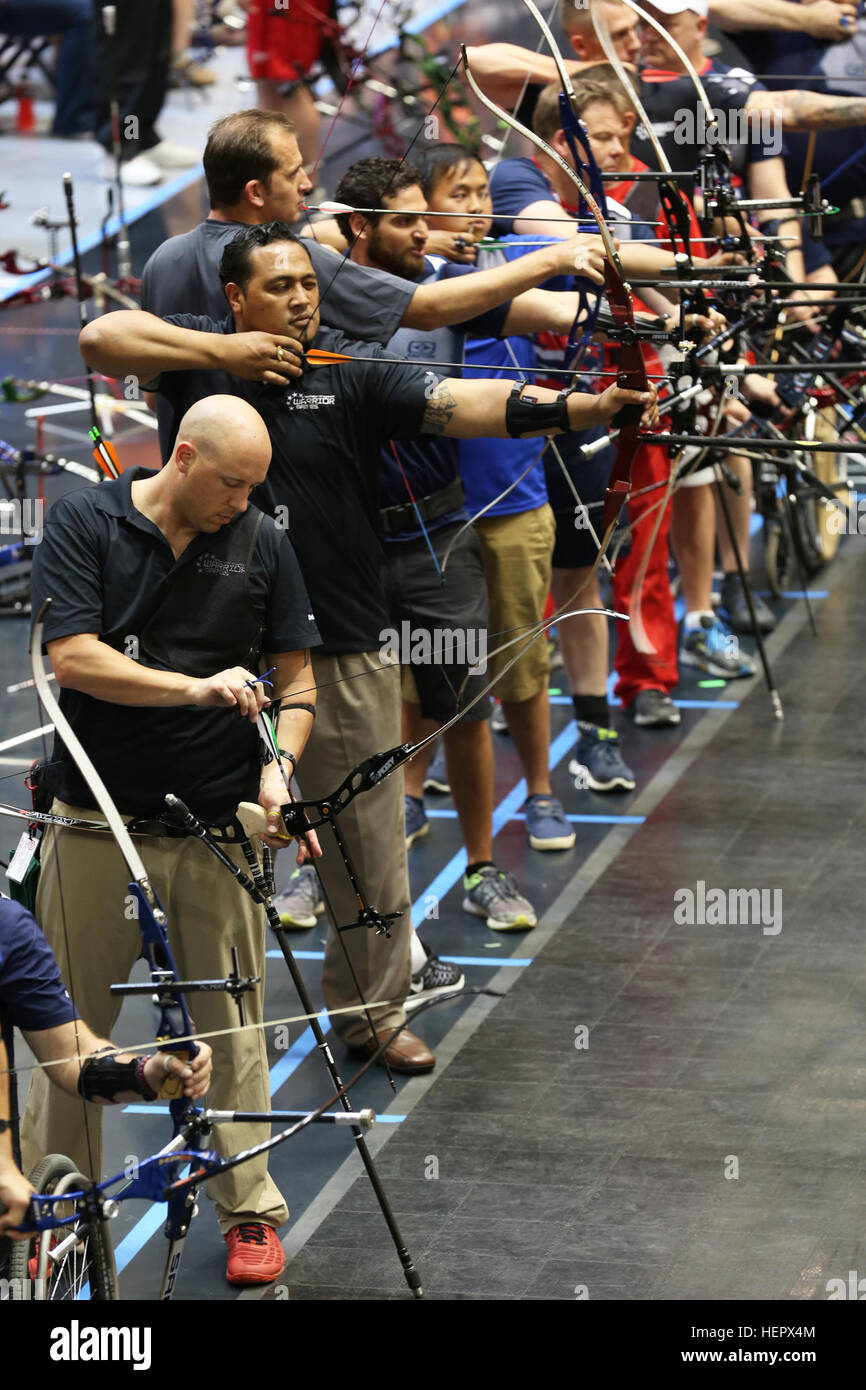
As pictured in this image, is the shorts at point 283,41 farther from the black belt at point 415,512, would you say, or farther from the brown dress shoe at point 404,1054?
the brown dress shoe at point 404,1054

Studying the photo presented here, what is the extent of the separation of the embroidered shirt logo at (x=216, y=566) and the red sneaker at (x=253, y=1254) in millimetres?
1283

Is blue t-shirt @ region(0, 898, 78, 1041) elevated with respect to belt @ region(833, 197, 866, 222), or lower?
lower

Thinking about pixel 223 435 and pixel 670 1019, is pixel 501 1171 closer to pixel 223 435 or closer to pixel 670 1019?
pixel 670 1019

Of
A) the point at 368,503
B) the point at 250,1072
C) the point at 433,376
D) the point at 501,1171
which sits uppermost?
the point at 433,376

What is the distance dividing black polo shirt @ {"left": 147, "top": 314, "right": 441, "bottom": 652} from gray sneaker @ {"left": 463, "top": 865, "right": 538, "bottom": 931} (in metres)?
1.19

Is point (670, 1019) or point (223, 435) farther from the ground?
point (223, 435)

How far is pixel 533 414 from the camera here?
3.84 meters

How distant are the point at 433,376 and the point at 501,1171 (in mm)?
1690

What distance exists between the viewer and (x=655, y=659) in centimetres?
679

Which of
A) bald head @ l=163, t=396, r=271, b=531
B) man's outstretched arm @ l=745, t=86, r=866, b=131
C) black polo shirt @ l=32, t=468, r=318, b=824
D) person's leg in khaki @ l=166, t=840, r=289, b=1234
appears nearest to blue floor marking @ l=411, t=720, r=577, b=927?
person's leg in khaki @ l=166, t=840, r=289, b=1234

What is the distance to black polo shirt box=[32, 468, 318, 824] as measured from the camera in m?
3.66

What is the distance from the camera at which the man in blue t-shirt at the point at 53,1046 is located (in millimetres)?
3055

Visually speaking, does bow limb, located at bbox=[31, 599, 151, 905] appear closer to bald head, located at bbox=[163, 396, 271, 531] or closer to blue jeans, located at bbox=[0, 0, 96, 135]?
bald head, located at bbox=[163, 396, 271, 531]
